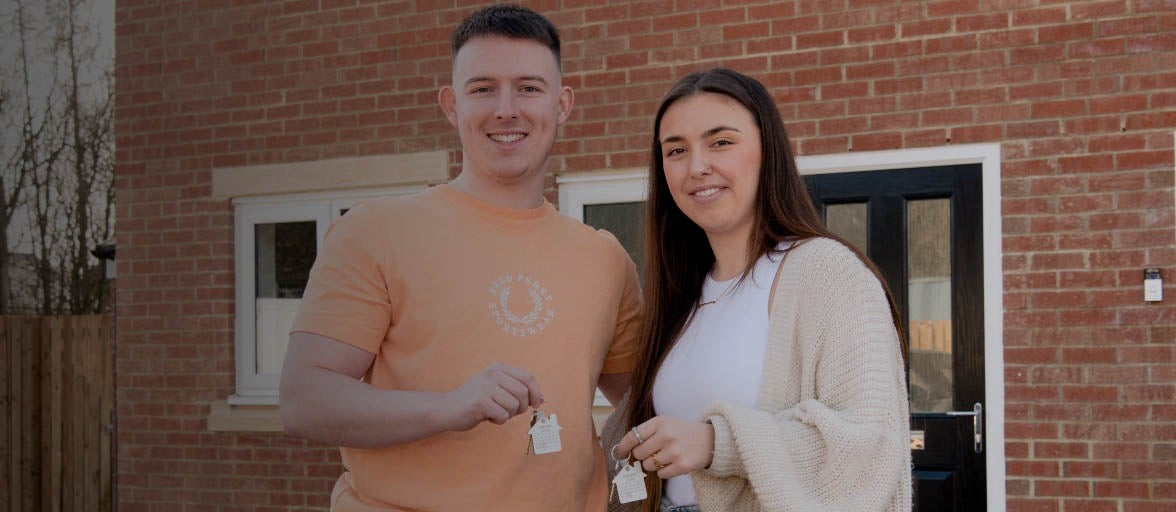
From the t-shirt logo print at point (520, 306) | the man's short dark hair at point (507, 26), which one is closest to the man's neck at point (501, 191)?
the t-shirt logo print at point (520, 306)

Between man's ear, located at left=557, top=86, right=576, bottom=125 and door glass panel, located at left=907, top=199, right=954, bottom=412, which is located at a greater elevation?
man's ear, located at left=557, top=86, right=576, bottom=125

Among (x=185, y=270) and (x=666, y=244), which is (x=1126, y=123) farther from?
(x=185, y=270)

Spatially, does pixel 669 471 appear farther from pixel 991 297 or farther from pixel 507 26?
pixel 991 297

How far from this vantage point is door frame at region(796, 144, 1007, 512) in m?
5.23

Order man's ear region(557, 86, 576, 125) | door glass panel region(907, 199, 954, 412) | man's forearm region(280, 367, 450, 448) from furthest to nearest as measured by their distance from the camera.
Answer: door glass panel region(907, 199, 954, 412), man's ear region(557, 86, 576, 125), man's forearm region(280, 367, 450, 448)

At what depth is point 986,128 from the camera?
5.21 meters

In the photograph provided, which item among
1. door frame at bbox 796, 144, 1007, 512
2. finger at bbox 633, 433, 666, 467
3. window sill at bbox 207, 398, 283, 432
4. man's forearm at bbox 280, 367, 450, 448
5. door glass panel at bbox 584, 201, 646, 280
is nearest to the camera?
finger at bbox 633, 433, 666, 467

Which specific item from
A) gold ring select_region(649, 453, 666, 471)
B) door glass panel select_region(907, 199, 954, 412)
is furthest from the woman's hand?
door glass panel select_region(907, 199, 954, 412)

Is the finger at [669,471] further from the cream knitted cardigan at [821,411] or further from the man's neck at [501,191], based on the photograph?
the man's neck at [501,191]

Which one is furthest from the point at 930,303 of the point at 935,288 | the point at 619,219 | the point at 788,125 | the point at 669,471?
the point at 669,471

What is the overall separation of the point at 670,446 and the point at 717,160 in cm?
72

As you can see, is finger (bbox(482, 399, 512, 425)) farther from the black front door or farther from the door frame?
the door frame

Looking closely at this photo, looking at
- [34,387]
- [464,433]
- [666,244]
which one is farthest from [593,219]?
[34,387]

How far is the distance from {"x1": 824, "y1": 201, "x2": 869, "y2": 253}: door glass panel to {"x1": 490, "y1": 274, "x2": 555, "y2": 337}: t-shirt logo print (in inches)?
132
